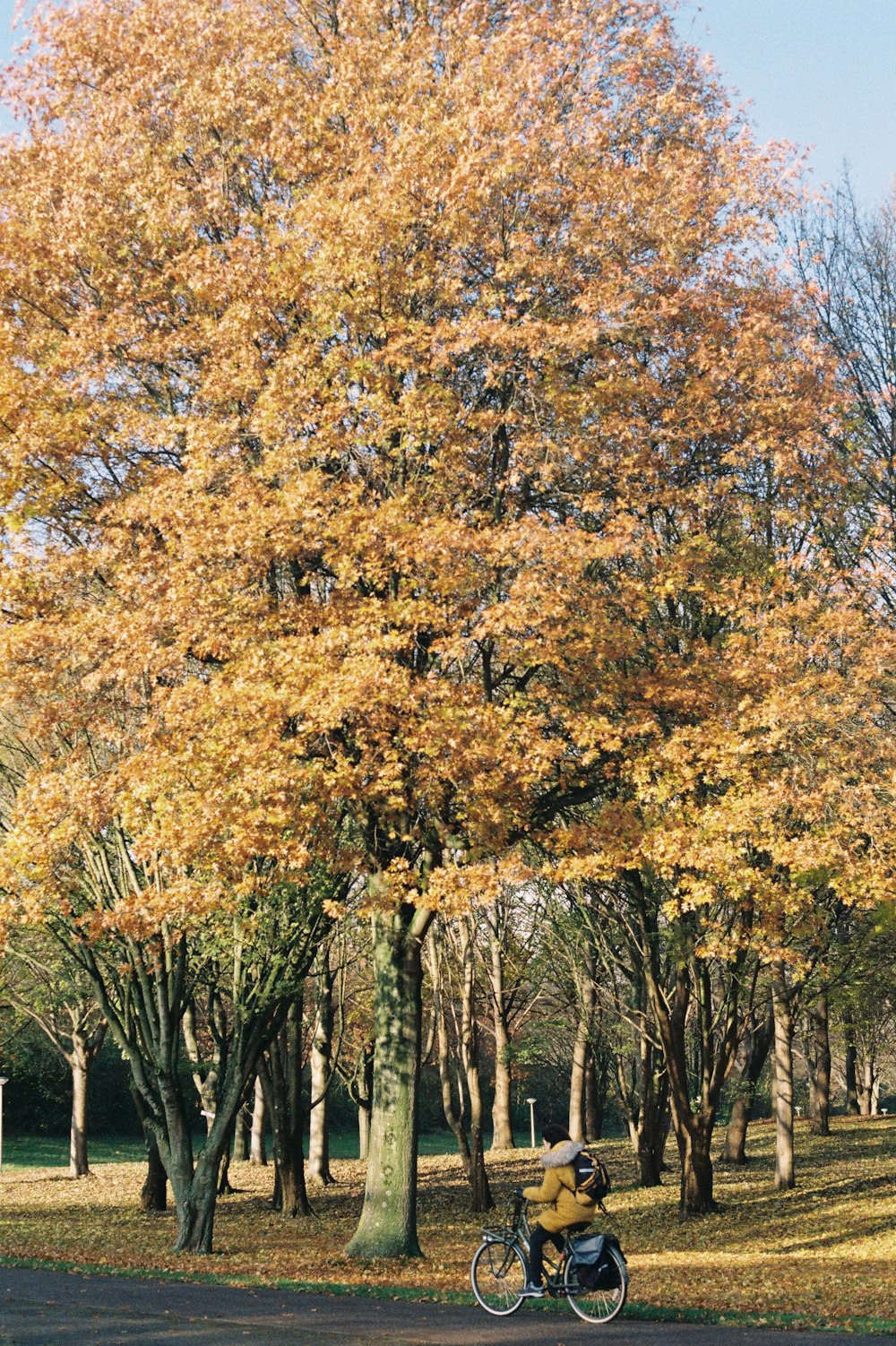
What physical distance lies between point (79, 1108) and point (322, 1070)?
30.6 feet

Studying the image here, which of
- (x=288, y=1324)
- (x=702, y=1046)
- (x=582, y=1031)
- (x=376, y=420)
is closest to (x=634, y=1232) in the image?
(x=702, y=1046)

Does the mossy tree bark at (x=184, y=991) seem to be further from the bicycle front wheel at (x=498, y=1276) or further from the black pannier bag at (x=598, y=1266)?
the black pannier bag at (x=598, y=1266)

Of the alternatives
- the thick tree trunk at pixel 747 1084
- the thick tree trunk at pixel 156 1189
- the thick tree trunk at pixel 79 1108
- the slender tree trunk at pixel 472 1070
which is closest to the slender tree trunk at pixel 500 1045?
the slender tree trunk at pixel 472 1070

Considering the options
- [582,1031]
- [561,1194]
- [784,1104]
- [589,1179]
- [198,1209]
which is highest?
[589,1179]

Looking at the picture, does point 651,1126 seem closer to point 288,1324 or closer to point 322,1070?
point 322,1070

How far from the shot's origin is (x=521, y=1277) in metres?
10.9

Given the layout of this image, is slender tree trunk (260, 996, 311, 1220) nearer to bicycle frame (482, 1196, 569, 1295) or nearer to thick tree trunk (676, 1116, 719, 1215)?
thick tree trunk (676, 1116, 719, 1215)

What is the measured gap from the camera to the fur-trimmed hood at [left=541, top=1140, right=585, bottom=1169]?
35.0 ft

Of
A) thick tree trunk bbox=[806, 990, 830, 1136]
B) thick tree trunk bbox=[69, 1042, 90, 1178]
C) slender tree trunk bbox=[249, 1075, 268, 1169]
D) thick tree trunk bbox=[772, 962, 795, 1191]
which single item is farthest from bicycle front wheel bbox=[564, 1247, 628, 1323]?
thick tree trunk bbox=[69, 1042, 90, 1178]

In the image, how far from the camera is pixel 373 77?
16.1m

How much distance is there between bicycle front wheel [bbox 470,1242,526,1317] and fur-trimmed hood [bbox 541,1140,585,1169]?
0.86m

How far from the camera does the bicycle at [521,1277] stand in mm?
10227

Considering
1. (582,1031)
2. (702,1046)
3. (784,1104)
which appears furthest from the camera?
(582,1031)

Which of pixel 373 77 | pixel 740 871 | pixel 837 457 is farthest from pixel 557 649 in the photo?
pixel 373 77
